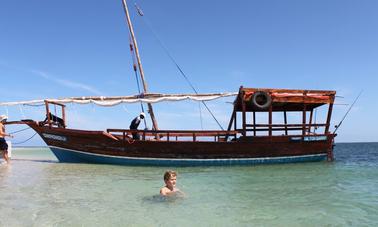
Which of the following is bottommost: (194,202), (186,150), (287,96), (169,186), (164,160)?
(194,202)

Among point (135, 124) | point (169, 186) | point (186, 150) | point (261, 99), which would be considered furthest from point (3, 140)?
point (169, 186)

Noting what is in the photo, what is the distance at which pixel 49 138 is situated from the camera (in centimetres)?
1683

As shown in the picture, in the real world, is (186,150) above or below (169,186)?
above

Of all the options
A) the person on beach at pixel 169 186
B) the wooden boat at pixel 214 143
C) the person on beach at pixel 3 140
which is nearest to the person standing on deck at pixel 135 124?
the wooden boat at pixel 214 143

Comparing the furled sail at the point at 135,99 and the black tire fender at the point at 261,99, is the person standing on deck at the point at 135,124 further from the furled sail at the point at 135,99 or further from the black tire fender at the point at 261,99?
the black tire fender at the point at 261,99

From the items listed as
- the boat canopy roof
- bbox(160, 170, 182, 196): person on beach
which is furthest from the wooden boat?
bbox(160, 170, 182, 196): person on beach

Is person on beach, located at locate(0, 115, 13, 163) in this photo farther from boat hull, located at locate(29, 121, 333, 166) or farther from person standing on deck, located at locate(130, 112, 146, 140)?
person standing on deck, located at locate(130, 112, 146, 140)

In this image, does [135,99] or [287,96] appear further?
[135,99]

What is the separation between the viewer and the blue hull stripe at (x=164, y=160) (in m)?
15.2

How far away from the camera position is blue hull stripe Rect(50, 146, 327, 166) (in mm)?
15180

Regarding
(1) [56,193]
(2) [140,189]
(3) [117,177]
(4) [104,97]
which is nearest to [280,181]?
(2) [140,189]

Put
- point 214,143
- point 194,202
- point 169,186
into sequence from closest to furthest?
point 194,202, point 169,186, point 214,143

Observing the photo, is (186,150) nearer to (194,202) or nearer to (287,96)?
(287,96)

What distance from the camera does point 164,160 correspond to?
15219mm
